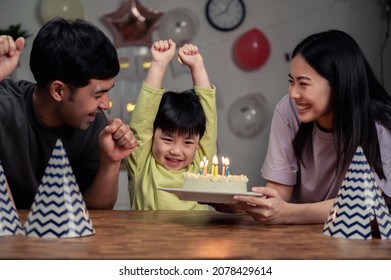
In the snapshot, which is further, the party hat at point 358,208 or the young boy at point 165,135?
the young boy at point 165,135

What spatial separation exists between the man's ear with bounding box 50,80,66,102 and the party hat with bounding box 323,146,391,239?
38.4 inches

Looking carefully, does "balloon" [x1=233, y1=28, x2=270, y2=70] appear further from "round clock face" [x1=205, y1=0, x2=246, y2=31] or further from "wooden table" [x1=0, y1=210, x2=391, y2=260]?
"wooden table" [x1=0, y1=210, x2=391, y2=260]

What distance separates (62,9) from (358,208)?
4.07 m

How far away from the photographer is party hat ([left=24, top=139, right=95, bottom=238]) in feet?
4.68

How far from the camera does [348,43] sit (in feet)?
6.83

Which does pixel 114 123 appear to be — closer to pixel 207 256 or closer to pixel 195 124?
pixel 195 124

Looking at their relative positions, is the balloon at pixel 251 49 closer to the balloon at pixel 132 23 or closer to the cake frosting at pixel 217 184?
the balloon at pixel 132 23

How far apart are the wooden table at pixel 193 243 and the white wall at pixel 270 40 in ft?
12.3

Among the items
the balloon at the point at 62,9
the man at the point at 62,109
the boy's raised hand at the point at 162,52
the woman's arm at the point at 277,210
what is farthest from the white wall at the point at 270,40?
the woman's arm at the point at 277,210

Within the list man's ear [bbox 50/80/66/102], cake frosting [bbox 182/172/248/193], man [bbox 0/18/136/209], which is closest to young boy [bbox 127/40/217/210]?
man [bbox 0/18/136/209]

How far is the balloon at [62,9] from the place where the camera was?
5.10 meters

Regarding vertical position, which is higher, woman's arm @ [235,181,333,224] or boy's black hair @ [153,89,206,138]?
boy's black hair @ [153,89,206,138]

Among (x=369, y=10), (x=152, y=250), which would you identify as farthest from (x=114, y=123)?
(x=369, y=10)

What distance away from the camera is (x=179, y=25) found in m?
5.33
